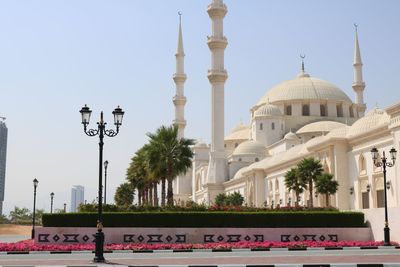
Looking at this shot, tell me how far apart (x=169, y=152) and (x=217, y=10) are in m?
27.8

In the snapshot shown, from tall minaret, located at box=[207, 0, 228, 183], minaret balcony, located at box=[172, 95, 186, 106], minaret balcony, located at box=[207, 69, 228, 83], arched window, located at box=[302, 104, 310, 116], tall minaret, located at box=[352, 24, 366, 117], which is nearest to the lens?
tall minaret, located at box=[207, 0, 228, 183]

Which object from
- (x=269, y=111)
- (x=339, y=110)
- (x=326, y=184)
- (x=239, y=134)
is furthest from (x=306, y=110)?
(x=326, y=184)

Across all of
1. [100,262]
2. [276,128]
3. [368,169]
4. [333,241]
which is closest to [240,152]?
[276,128]

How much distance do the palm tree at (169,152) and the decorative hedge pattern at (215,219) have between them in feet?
39.8

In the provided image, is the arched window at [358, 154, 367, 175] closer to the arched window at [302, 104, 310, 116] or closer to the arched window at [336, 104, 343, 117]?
the arched window at [302, 104, 310, 116]

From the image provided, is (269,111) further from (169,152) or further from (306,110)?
(169,152)

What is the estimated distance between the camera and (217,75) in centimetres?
6169

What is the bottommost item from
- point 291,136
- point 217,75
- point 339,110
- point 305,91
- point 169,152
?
point 169,152

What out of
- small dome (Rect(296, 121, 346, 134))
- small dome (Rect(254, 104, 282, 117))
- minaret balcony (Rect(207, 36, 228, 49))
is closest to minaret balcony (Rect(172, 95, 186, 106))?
small dome (Rect(254, 104, 282, 117))

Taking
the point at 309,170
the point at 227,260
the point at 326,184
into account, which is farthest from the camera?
the point at 309,170

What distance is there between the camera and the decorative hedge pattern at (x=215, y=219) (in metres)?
25.4

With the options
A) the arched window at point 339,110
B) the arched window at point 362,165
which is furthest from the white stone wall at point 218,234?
the arched window at point 339,110

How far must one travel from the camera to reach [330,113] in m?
81.2

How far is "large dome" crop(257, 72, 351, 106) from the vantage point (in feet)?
266
